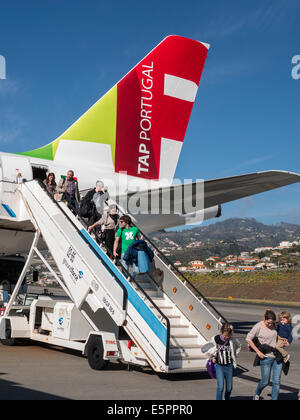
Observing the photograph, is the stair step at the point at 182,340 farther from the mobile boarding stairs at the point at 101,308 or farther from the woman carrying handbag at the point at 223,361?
the woman carrying handbag at the point at 223,361

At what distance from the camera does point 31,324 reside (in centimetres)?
1256

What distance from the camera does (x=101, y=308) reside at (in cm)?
1029

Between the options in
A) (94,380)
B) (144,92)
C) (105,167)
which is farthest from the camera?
(144,92)

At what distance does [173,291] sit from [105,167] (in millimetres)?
6518

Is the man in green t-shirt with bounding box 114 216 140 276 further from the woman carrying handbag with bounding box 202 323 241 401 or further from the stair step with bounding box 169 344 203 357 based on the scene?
the woman carrying handbag with bounding box 202 323 241 401

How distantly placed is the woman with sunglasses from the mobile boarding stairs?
5.86 ft

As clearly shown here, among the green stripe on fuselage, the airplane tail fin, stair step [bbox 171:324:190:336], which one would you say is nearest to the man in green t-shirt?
stair step [bbox 171:324:190:336]

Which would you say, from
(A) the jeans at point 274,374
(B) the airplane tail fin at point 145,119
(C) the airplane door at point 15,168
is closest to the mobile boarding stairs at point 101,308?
(C) the airplane door at point 15,168

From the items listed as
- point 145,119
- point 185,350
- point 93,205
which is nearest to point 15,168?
point 93,205

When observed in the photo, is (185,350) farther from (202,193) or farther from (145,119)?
(145,119)

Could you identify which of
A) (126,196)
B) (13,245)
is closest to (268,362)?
(126,196)

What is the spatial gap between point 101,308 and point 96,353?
2.85ft

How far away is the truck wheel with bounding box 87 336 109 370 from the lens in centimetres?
973
